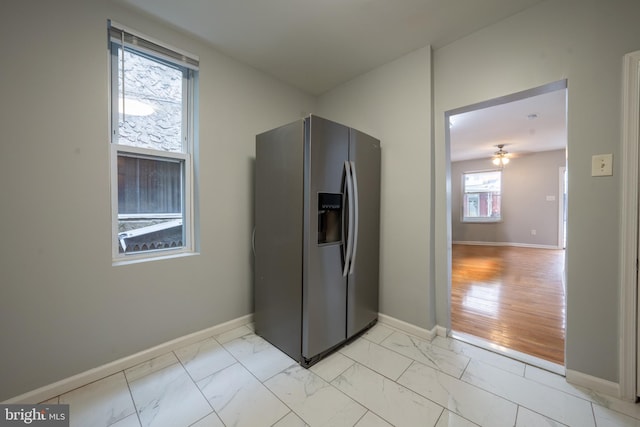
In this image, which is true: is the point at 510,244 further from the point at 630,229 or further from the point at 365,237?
the point at 365,237

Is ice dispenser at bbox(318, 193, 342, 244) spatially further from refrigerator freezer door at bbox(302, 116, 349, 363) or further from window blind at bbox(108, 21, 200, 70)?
window blind at bbox(108, 21, 200, 70)

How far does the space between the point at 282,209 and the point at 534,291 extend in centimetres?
382

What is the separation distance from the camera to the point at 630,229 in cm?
140

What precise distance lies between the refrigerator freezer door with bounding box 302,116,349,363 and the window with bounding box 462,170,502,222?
292 inches

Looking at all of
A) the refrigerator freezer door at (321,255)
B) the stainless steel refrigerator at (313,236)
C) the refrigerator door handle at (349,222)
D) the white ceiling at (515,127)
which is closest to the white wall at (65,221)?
the stainless steel refrigerator at (313,236)

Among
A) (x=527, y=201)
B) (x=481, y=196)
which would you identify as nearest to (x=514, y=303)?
(x=527, y=201)

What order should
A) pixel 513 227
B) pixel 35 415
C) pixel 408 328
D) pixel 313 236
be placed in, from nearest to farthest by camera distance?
pixel 35 415 < pixel 313 236 < pixel 408 328 < pixel 513 227

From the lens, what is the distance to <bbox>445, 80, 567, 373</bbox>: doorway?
7.14ft

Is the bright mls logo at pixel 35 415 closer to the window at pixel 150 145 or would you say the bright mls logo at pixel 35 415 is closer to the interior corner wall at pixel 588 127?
the window at pixel 150 145

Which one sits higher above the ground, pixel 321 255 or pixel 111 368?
pixel 321 255

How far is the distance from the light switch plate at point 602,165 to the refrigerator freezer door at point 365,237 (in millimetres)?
1449

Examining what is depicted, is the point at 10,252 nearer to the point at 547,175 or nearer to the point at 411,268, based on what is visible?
the point at 411,268

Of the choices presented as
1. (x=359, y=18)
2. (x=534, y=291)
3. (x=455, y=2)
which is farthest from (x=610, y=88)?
(x=534, y=291)

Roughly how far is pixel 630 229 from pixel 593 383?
998 mm
